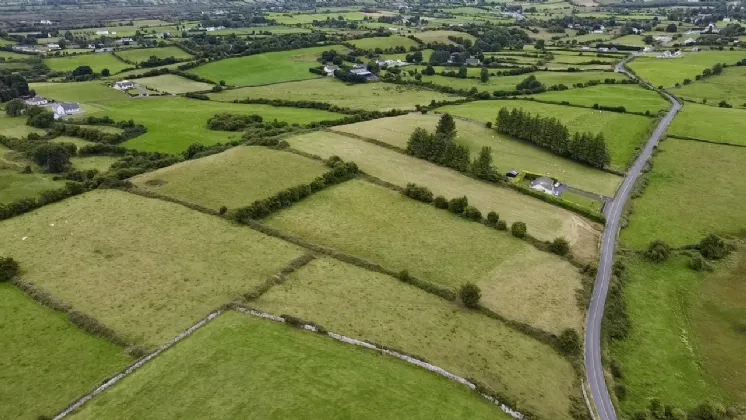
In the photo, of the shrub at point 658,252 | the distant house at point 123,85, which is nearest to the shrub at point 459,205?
the shrub at point 658,252

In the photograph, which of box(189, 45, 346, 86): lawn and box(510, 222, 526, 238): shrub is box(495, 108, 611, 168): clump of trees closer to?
box(510, 222, 526, 238): shrub

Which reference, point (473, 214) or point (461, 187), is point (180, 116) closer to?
point (461, 187)

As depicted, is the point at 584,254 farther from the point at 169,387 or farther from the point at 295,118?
the point at 295,118

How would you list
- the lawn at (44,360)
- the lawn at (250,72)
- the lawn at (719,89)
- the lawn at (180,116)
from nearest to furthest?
the lawn at (44,360), the lawn at (180,116), the lawn at (719,89), the lawn at (250,72)

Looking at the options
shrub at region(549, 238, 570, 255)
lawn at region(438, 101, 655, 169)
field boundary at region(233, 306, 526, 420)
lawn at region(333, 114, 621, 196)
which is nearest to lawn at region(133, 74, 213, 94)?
lawn at region(333, 114, 621, 196)

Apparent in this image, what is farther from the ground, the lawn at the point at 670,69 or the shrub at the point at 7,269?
the lawn at the point at 670,69

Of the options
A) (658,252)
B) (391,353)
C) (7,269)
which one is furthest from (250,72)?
(391,353)

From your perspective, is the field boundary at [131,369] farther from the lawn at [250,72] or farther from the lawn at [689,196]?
the lawn at [250,72]

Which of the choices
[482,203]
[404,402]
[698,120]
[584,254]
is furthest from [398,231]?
[698,120]
